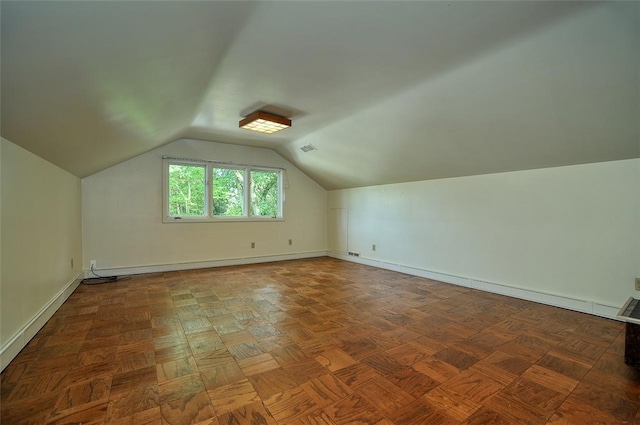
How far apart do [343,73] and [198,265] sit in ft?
13.2

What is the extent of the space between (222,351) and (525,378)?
1989mm

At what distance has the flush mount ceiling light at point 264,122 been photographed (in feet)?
10.8

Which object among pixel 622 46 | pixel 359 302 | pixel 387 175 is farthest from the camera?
pixel 387 175

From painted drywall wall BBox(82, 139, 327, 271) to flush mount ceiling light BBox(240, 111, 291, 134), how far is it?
1.77 meters

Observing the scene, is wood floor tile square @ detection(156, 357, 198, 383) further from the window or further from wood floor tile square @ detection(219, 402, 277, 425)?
the window

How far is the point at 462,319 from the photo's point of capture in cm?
270

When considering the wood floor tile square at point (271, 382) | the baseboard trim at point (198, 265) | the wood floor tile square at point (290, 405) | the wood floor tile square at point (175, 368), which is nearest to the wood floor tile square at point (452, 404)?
the wood floor tile square at point (290, 405)

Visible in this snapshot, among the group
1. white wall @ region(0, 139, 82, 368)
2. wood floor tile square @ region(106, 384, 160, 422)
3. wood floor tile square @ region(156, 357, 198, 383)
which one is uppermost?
white wall @ region(0, 139, 82, 368)

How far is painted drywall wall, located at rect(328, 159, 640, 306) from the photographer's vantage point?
2689 mm

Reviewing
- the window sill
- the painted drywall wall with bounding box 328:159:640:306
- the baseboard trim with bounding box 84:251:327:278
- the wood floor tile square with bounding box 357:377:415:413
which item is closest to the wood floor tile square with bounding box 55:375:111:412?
the wood floor tile square with bounding box 357:377:415:413

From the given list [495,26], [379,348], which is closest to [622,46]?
[495,26]

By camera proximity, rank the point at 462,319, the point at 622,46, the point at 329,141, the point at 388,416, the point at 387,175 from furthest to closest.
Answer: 1. the point at 387,175
2. the point at 329,141
3. the point at 462,319
4. the point at 622,46
5. the point at 388,416

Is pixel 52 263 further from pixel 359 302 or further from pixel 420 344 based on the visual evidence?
pixel 420 344

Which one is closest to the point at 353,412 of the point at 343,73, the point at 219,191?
the point at 343,73
